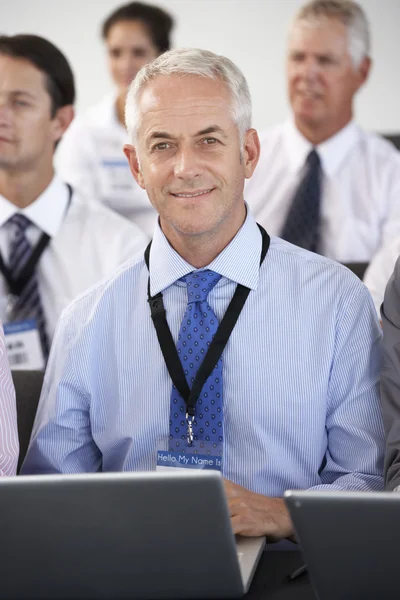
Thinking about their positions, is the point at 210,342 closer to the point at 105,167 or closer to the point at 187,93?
the point at 187,93

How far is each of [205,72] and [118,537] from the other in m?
1.08

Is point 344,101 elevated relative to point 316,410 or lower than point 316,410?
elevated

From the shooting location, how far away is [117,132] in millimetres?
4547

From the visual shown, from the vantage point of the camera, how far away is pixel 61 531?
121cm

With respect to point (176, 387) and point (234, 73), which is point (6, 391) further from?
point (234, 73)

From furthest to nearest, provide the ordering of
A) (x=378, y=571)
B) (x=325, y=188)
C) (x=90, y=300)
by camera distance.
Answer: (x=325, y=188), (x=90, y=300), (x=378, y=571)

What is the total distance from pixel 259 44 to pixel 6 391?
3.93m

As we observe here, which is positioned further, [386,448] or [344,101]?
[344,101]

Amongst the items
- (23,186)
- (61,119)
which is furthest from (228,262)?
(61,119)

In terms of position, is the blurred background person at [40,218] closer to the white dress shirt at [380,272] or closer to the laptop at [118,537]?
the white dress shirt at [380,272]

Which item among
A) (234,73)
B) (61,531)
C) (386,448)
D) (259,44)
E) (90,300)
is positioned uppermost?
(259,44)

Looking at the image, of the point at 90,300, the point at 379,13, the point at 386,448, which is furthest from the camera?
the point at 379,13

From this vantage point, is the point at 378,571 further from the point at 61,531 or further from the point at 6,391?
the point at 6,391

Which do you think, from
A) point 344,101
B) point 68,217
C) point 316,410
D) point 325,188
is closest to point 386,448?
point 316,410
